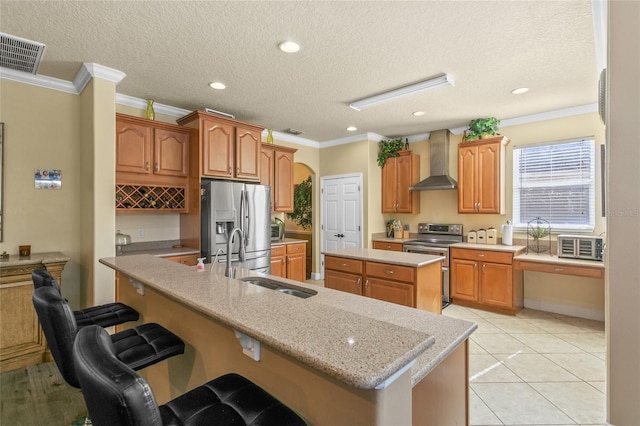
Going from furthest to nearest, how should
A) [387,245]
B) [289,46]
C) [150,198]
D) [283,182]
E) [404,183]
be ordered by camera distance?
[404,183] < [387,245] < [283,182] < [150,198] < [289,46]

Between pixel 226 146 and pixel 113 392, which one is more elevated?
pixel 226 146

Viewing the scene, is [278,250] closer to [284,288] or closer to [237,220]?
[237,220]

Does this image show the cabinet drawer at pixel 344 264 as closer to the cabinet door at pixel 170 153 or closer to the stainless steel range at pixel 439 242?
the stainless steel range at pixel 439 242

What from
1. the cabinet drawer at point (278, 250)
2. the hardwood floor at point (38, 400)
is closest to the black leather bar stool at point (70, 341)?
the hardwood floor at point (38, 400)

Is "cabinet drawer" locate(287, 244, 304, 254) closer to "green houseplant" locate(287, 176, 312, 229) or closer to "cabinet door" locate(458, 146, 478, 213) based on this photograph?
"green houseplant" locate(287, 176, 312, 229)

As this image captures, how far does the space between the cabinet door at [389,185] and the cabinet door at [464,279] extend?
160 cm

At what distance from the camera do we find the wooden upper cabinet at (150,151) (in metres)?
3.47

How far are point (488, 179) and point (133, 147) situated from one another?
4737mm

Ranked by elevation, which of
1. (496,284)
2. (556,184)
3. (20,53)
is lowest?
(496,284)

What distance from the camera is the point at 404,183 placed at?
224 inches

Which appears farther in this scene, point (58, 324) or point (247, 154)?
point (247, 154)

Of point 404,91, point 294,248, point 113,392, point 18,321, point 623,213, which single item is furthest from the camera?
point 294,248

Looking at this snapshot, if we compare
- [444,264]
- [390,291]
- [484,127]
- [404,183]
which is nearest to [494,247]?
[444,264]

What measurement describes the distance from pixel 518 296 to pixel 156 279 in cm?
457
